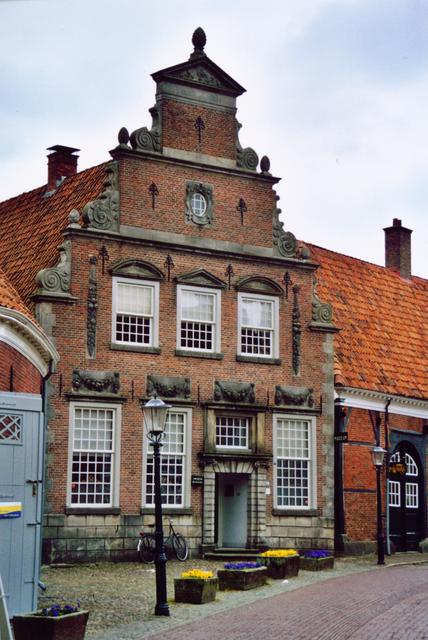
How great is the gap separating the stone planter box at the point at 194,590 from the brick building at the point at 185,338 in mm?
7551

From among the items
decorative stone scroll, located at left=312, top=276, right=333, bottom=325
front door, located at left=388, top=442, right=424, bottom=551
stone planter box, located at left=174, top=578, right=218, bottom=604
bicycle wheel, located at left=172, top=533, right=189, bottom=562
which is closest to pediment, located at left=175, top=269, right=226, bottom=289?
decorative stone scroll, located at left=312, top=276, right=333, bottom=325

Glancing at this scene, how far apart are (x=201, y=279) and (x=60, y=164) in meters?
7.42

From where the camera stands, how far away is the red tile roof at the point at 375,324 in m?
35.0

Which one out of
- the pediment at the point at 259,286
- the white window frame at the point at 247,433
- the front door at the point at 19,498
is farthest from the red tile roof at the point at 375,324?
the front door at the point at 19,498

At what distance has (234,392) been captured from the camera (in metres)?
30.3

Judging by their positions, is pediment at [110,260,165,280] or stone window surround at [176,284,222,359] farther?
stone window surround at [176,284,222,359]

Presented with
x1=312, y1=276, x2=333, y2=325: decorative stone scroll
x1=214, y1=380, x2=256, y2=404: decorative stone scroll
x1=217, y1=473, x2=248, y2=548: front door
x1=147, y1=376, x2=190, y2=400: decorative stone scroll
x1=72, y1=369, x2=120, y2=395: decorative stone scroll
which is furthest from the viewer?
x1=312, y1=276, x2=333, y2=325: decorative stone scroll

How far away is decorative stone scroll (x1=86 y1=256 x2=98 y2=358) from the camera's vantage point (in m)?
28.0

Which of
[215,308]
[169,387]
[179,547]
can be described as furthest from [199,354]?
[179,547]

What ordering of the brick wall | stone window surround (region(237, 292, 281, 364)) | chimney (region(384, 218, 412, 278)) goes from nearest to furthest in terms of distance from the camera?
the brick wall, stone window surround (region(237, 292, 281, 364)), chimney (region(384, 218, 412, 278))

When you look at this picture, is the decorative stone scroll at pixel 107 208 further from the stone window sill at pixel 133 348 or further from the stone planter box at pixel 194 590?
the stone planter box at pixel 194 590

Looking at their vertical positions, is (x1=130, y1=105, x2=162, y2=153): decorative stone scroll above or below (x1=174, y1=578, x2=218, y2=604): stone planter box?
above

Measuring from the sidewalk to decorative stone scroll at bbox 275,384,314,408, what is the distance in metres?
4.26

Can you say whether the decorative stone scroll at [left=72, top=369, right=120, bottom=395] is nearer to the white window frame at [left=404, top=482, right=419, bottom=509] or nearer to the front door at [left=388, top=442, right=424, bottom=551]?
the front door at [left=388, top=442, right=424, bottom=551]
